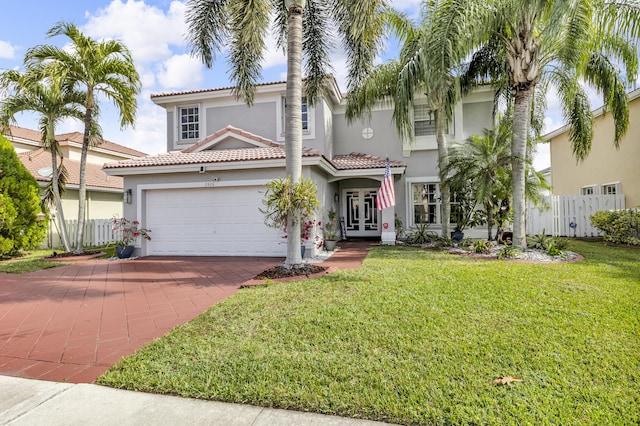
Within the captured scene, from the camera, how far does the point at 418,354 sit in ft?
12.4

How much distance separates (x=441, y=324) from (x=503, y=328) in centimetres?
77

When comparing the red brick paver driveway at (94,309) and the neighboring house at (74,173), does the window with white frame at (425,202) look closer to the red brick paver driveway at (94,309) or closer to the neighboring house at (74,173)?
the red brick paver driveway at (94,309)

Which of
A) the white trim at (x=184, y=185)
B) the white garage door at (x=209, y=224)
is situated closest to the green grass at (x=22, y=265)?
the white trim at (x=184, y=185)

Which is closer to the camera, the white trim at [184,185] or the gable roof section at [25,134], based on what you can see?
the white trim at [184,185]

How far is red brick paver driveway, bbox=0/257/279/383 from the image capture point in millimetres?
3977

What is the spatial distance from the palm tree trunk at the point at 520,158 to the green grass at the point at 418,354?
4064 millimetres

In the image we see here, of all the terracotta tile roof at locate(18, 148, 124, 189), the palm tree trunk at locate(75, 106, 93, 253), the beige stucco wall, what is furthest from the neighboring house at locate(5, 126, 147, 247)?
the beige stucco wall

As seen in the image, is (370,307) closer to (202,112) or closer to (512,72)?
(512,72)

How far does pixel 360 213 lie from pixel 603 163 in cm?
1310

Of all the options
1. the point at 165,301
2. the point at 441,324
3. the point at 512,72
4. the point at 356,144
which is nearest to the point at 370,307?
the point at 441,324

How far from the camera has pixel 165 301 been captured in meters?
6.24

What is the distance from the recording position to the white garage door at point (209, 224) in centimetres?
1166

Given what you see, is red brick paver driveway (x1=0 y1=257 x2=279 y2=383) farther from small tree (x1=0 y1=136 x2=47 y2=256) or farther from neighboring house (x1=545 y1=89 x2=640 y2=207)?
neighboring house (x1=545 y1=89 x2=640 y2=207)

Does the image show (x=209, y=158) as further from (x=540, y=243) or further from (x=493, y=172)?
(x=540, y=243)
